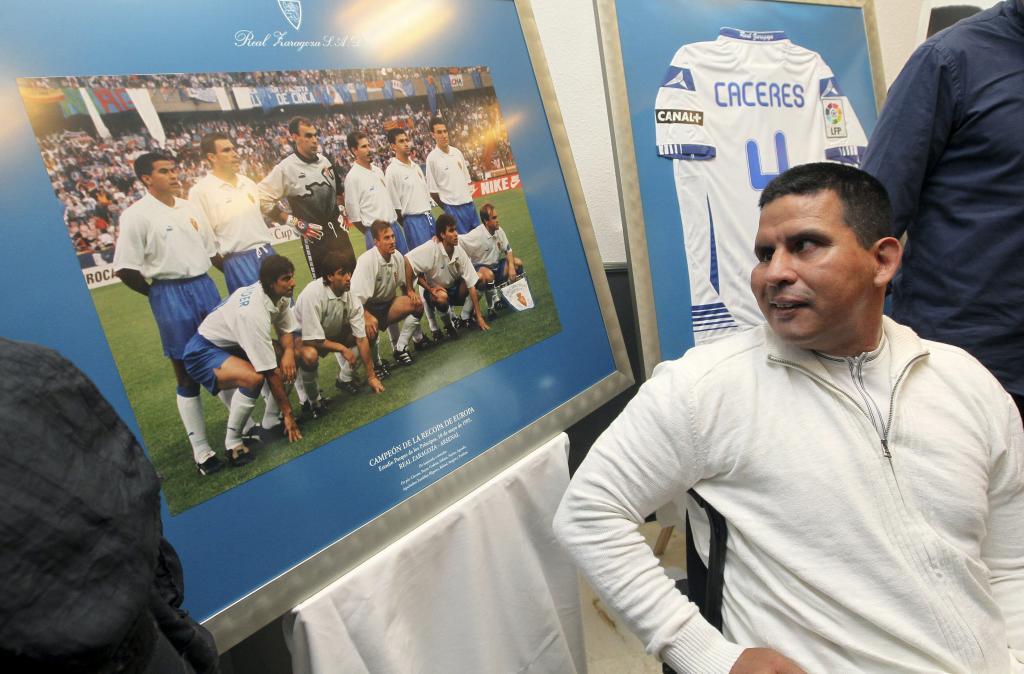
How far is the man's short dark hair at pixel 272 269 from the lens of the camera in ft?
3.14

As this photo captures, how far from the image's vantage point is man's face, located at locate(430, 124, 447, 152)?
125 cm

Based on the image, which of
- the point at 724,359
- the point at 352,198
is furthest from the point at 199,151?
the point at 724,359

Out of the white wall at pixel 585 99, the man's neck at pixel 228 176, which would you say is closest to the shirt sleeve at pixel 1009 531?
the man's neck at pixel 228 176

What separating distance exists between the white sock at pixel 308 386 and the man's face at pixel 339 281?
141 millimetres

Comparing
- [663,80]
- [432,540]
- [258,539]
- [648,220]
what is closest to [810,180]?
[648,220]

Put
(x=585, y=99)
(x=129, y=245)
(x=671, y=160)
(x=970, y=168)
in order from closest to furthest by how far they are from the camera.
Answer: (x=129, y=245), (x=970, y=168), (x=671, y=160), (x=585, y=99)

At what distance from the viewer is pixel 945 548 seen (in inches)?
39.4

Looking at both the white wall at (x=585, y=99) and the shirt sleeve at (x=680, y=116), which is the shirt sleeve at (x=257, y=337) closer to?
the shirt sleeve at (x=680, y=116)

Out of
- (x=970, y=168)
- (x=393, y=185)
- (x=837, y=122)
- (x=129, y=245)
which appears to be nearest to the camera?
(x=129, y=245)

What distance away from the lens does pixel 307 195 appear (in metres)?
1.02

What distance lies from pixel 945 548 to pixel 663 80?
121 centimetres

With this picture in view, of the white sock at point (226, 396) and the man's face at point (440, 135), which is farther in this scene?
the man's face at point (440, 135)

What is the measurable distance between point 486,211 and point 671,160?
58 cm

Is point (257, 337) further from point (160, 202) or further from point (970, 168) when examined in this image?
point (970, 168)
